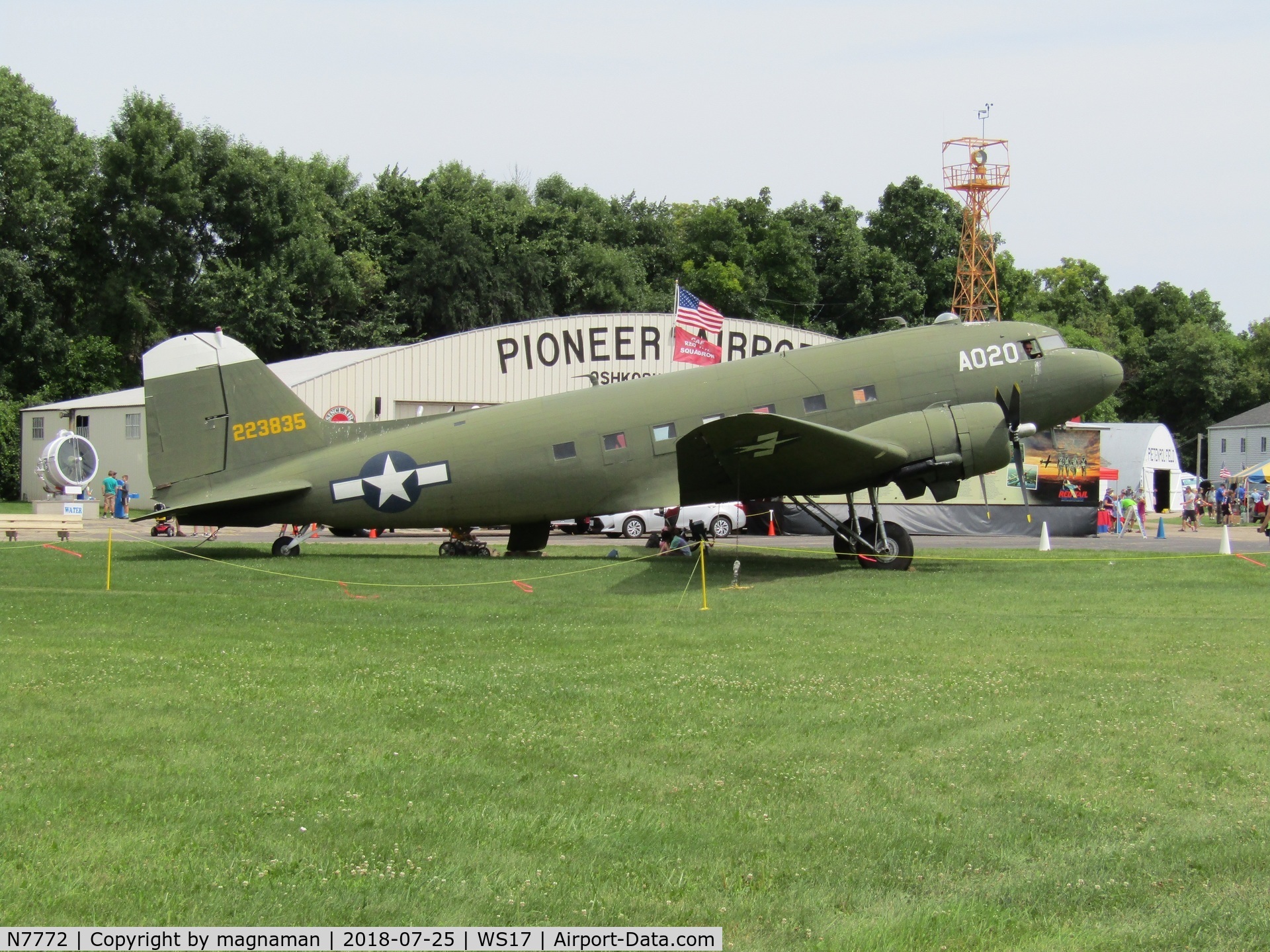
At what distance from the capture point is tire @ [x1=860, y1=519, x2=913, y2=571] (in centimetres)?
2008

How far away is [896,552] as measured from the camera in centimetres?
2023

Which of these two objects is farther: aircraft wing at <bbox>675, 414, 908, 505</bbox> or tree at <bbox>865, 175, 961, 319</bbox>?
tree at <bbox>865, 175, 961, 319</bbox>

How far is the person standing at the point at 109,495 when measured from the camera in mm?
41031

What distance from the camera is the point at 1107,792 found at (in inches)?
269

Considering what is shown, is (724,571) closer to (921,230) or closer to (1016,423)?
(1016,423)

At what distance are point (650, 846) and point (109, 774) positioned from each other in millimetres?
3537

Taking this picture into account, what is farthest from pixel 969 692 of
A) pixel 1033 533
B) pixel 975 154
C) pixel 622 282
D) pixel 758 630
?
pixel 622 282

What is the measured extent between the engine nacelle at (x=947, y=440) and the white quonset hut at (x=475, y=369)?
2240 cm

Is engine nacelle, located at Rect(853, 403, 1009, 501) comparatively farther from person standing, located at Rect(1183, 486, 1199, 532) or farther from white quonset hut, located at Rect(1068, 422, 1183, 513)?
white quonset hut, located at Rect(1068, 422, 1183, 513)

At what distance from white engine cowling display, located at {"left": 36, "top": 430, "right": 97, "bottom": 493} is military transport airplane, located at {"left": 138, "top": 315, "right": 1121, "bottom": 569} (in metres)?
21.8

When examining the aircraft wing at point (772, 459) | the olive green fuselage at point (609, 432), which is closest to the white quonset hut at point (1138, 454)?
the olive green fuselage at point (609, 432)

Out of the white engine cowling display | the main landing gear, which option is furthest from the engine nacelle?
the white engine cowling display

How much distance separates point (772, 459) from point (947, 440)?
3153 mm

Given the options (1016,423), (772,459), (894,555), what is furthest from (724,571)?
(1016,423)
